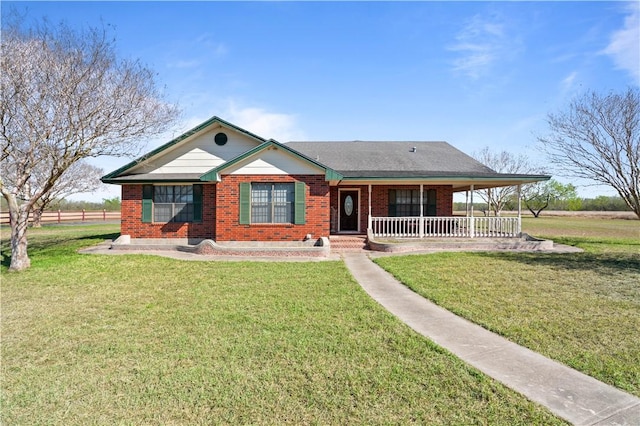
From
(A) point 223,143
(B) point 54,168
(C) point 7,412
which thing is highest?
(A) point 223,143

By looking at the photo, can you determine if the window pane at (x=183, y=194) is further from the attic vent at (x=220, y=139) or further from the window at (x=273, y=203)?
the window at (x=273, y=203)

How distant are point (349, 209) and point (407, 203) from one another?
9.53 ft

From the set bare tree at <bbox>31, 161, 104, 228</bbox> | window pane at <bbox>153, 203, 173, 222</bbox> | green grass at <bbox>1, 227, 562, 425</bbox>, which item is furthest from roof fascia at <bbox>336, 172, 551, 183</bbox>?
bare tree at <bbox>31, 161, 104, 228</bbox>

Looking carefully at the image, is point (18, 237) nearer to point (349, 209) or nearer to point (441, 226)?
point (349, 209)

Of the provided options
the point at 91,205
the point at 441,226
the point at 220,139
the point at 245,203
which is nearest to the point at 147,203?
the point at 220,139

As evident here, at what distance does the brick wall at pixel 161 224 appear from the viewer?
14.6m

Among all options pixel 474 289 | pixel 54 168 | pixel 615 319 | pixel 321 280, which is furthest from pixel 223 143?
pixel 615 319

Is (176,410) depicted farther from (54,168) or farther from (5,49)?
(5,49)

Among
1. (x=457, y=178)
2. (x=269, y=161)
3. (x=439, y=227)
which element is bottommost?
(x=439, y=227)

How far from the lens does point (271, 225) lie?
1366cm

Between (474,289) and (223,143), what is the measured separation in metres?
11.7

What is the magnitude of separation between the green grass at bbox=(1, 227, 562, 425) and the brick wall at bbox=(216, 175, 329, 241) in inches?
244

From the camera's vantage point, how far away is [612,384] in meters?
3.63

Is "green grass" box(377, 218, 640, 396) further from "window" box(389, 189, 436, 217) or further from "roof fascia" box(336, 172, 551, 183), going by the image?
"window" box(389, 189, 436, 217)
